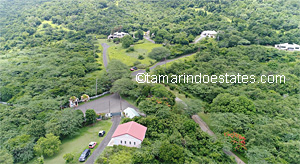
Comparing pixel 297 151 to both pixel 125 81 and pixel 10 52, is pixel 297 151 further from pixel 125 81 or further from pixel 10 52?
pixel 10 52

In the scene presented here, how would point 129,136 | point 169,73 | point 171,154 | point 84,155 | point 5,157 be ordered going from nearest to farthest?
point 5,157 < point 171,154 < point 84,155 < point 129,136 < point 169,73

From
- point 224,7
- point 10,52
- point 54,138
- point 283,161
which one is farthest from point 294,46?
point 10,52

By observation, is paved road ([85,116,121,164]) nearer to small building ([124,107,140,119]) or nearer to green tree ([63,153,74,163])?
small building ([124,107,140,119])

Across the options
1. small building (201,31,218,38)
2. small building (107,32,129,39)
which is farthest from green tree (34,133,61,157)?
small building (201,31,218,38)

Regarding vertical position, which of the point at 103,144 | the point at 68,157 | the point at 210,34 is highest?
the point at 210,34

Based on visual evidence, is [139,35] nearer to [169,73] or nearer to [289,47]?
[169,73]

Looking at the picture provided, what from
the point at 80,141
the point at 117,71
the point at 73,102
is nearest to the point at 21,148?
the point at 80,141
